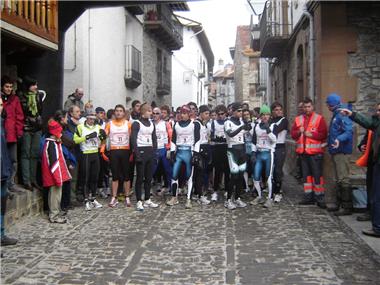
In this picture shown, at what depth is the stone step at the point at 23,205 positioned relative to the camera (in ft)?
22.6

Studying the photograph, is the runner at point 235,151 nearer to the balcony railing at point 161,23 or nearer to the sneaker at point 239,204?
the sneaker at point 239,204

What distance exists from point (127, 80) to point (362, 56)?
9.20 m

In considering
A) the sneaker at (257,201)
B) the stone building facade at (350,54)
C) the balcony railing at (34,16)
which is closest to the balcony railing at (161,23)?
the stone building facade at (350,54)

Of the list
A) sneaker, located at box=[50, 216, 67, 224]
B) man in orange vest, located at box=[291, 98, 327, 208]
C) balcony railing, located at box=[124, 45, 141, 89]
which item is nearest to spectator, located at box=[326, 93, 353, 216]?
man in orange vest, located at box=[291, 98, 327, 208]

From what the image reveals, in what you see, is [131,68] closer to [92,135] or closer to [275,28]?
[275,28]

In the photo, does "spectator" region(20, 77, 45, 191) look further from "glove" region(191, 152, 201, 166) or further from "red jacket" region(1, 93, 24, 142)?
"glove" region(191, 152, 201, 166)

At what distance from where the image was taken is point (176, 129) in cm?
888

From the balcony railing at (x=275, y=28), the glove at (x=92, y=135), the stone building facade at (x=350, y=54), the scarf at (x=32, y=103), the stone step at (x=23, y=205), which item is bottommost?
the stone step at (x=23, y=205)

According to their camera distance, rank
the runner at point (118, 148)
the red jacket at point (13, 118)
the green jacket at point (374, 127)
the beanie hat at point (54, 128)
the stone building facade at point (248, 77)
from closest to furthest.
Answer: the green jacket at point (374, 127) → the red jacket at point (13, 118) → the beanie hat at point (54, 128) → the runner at point (118, 148) → the stone building facade at point (248, 77)

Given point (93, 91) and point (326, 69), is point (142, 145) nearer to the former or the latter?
point (326, 69)

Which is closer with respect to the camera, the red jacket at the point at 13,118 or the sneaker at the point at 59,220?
the red jacket at the point at 13,118

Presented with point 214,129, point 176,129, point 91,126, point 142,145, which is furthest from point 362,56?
point 91,126

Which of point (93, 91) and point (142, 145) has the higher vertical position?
point (93, 91)

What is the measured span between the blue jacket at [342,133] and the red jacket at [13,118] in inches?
198
